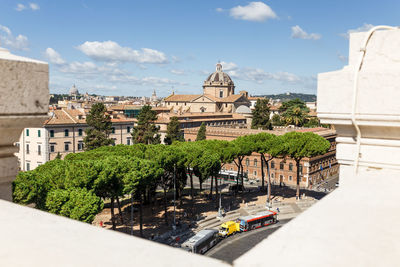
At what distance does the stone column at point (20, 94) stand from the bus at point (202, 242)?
19.3m

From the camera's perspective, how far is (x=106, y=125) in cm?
4397

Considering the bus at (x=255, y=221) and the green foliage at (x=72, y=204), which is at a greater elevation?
the green foliage at (x=72, y=204)

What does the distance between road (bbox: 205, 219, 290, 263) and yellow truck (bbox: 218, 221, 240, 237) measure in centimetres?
39

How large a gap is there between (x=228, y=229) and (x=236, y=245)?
1.92 metres

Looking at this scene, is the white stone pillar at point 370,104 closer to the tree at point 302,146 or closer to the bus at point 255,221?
the bus at point 255,221

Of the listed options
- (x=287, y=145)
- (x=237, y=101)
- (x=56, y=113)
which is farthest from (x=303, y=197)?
(x=237, y=101)

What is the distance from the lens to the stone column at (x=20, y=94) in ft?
8.46

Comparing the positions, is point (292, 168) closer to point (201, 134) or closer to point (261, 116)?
point (201, 134)

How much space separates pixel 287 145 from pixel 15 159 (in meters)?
A: 32.7

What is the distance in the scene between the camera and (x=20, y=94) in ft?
8.69

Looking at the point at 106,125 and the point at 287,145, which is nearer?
the point at 287,145

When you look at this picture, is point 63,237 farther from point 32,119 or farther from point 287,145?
point 287,145

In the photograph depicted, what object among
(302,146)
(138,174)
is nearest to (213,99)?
(302,146)

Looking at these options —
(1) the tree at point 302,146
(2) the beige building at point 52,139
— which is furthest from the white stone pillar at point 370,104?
(2) the beige building at point 52,139
